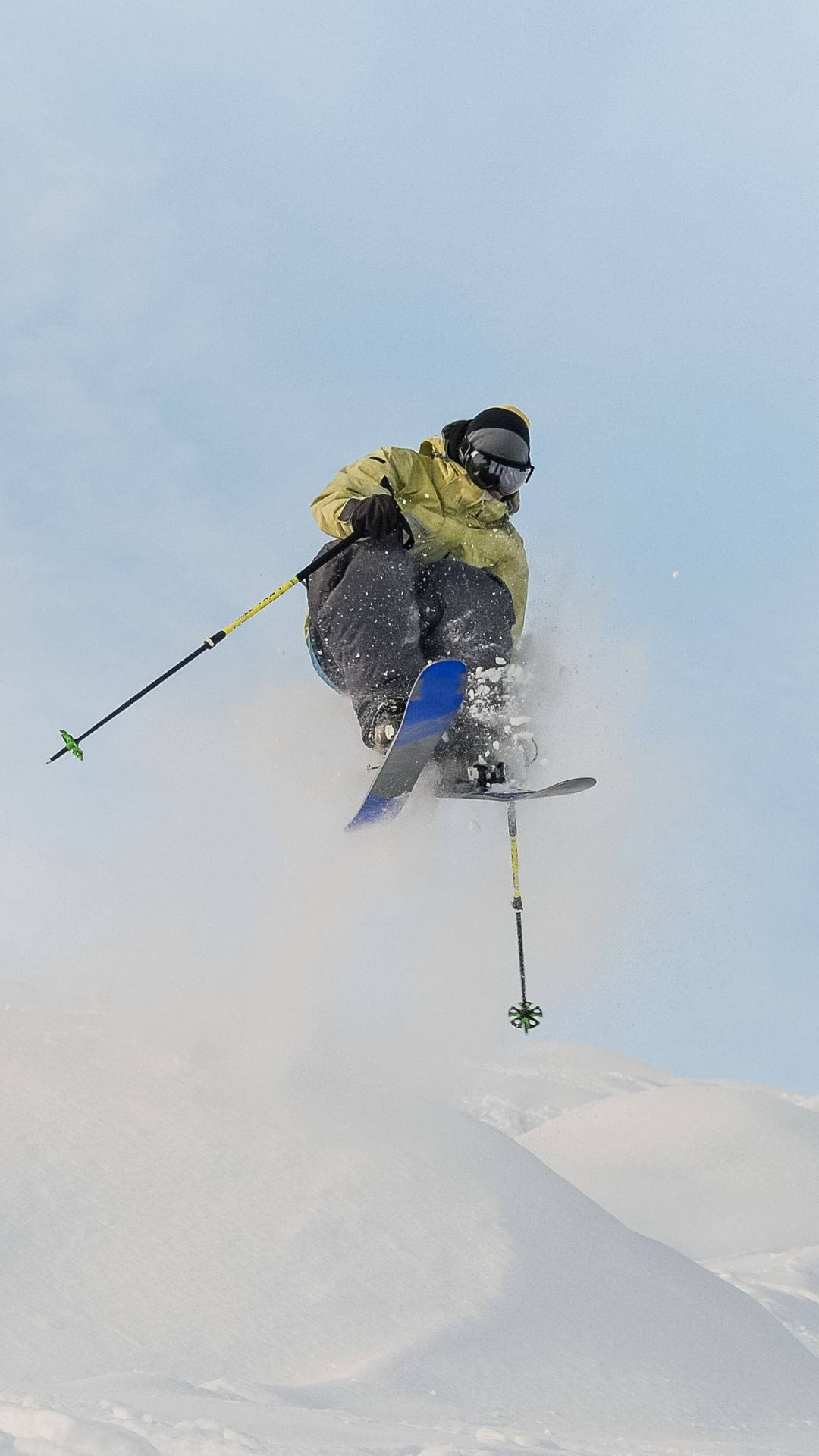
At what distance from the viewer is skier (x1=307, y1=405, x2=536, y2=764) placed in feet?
20.8

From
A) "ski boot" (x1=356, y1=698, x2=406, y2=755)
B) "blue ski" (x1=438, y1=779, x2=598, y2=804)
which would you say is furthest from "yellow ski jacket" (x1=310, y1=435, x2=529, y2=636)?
"blue ski" (x1=438, y1=779, x2=598, y2=804)

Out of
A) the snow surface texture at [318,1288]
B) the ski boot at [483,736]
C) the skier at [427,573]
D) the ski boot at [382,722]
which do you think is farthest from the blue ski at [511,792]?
the snow surface texture at [318,1288]

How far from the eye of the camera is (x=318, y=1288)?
4.38 metres

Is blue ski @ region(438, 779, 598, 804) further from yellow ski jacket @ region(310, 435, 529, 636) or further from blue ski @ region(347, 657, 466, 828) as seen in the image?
yellow ski jacket @ region(310, 435, 529, 636)

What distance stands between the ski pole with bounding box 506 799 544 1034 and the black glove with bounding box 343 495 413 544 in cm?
159

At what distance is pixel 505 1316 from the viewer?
4379 mm

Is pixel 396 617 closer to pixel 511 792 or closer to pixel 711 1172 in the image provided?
pixel 511 792

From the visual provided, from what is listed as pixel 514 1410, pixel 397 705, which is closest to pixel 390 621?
pixel 397 705

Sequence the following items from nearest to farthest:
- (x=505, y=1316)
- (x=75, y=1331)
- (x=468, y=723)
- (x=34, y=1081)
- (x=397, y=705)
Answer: (x=75, y=1331), (x=505, y=1316), (x=34, y=1081), (x=397, y=705), (x=468, y=723)

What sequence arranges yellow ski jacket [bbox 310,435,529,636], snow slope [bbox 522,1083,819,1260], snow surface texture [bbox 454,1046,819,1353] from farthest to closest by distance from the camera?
snow slope [bbox 522,1083,819,1260] < snow surface texture [bbox 454,1046,819,1353] < yellow ski jacket [bbox 310,435,529,636]

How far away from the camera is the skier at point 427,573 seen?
20.8 ft

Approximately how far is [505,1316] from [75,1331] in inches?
59.1

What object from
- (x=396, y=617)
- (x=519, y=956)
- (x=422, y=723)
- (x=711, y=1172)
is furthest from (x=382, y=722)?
(x=711, y=1172)

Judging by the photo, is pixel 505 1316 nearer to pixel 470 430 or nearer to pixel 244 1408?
pixel 244 1408
